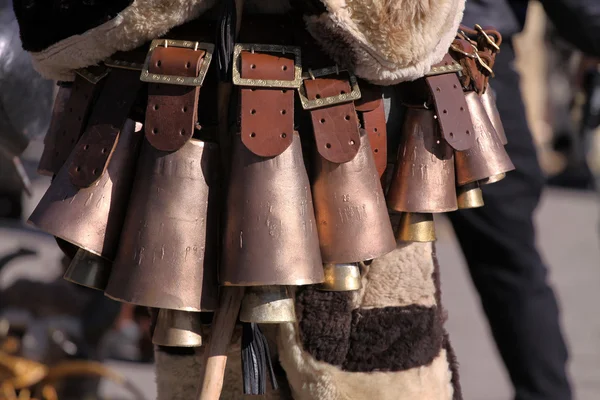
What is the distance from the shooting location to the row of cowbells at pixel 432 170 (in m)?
1.58

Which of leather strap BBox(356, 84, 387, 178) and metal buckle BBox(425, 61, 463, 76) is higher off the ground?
metal buckle BBox(425, 61, 463, 76)

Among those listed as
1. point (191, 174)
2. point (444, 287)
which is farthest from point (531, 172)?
point (444, 287)

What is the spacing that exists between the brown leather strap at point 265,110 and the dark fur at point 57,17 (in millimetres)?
220

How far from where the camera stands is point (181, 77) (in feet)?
4.72

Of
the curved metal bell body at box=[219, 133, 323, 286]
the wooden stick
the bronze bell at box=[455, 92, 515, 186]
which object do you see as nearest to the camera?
the curved metal bell body at box=[219, 133, 323, 286]

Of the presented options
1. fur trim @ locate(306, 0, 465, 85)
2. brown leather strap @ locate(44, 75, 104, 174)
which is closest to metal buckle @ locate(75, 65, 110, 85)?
brown leather strap @ locate(44, 75, 104, 174)

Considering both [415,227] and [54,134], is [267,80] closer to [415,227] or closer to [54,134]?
[415,227]

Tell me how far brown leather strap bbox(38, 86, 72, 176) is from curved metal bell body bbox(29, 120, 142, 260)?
164mm

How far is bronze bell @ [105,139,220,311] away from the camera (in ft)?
4.68

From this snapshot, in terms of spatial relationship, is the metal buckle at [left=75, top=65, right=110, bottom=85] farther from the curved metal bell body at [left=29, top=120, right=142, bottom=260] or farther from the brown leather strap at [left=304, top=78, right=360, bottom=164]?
the brown leather strap at [left=304, top=78, right=360, bottom=164]

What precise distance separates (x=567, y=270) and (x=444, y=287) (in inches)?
35.8

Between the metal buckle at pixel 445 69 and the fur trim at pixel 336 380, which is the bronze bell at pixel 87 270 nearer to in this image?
the fur trim at pixel 336 380

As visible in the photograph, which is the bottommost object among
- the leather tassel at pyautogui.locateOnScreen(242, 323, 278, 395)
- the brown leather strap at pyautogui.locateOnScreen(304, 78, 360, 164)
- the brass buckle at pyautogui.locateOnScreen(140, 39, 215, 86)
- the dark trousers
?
the dark trousers

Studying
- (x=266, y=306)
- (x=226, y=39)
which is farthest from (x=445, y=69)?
(x=266, y=306)
